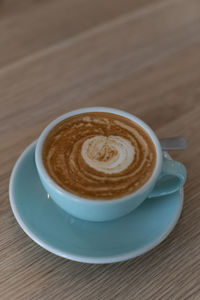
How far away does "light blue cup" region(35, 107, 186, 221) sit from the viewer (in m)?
0.58

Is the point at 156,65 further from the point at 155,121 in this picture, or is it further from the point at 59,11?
the point at 59,11

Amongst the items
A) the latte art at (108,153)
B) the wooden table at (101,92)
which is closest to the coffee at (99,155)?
the latte art at (108,153)

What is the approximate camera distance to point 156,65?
1031 mm

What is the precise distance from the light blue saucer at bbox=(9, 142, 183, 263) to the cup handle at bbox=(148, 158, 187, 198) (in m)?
0.02

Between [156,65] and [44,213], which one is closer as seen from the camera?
[44,213]

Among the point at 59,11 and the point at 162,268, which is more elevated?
the point at 59,11

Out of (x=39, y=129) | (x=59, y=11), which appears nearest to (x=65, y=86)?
(x=39, y=129)

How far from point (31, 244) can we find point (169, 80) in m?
0.59

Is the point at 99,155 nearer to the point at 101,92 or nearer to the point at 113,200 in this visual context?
the point at 113,200

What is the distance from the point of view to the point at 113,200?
1.88 feet

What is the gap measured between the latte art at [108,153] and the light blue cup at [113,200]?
0.05 meters

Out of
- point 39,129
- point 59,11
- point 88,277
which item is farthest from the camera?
point 59,11

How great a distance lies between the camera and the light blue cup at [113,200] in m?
0.58

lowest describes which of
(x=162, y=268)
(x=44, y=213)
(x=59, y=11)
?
(x=162, y=268)
